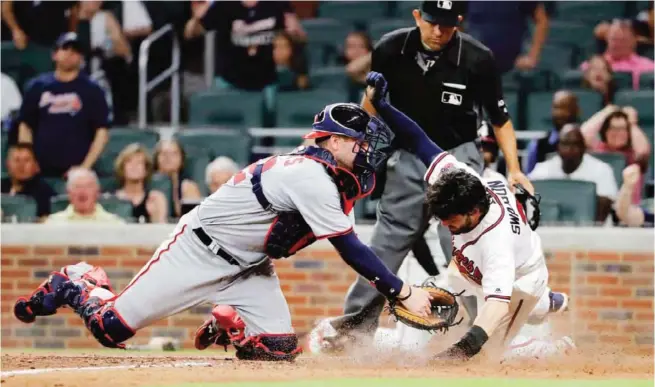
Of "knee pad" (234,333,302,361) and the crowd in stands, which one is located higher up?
the crowd in stands

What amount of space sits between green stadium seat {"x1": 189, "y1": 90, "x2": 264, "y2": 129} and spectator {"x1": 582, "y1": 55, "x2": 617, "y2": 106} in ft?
9.03

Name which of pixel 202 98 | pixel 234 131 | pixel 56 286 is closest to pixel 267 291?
pixel 56 286

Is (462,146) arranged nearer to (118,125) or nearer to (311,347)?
(311,347)

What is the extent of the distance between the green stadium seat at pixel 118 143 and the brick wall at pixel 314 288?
5.20 feet

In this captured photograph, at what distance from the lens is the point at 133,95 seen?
38.4 ft

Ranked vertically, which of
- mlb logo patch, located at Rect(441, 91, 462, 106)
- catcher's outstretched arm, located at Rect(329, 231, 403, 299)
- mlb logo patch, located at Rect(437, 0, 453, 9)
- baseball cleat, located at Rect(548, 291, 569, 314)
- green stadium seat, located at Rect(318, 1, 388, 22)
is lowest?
baseball cleat, located at Rect(548, 291, 569, 314)

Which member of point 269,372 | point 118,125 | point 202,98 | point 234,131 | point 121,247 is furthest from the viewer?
point 118,125

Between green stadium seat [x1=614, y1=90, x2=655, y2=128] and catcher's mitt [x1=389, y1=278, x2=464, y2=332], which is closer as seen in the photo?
catcher's mitt [x1=389, y1=278, x2=464, y2=332]

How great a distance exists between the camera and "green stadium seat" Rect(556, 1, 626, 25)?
36.2 ft

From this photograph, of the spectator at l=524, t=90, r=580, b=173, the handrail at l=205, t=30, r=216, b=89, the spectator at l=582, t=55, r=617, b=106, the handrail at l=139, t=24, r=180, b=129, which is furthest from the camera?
the handrail at l=205, t=30, r=216, b=89

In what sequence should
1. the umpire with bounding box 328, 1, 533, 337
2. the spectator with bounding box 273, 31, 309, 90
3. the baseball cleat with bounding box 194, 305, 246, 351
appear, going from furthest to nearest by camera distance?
the spectator with bounding box 273, 31, 309, 90 → the umpire with bounding box 328, 1, 533, 337 → the baseball cleat with bounding box 194, 305, 246, 351

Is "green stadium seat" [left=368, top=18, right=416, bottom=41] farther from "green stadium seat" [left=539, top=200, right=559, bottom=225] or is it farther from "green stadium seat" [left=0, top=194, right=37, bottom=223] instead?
"green stadium seat" [left=0, top=194, right=37, bottom=223]

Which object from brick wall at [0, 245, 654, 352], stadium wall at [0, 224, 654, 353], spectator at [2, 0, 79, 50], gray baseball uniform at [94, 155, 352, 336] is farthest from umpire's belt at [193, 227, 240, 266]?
spectator at [2, 0, 79, 50]

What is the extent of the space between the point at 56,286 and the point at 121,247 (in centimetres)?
213
